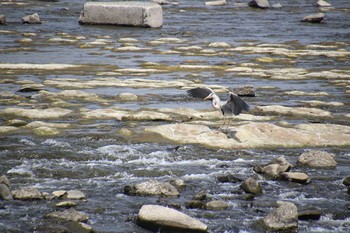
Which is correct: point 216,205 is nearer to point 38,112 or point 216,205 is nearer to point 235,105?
point 235,105

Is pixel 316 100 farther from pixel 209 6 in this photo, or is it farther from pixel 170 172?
pixel 209 6

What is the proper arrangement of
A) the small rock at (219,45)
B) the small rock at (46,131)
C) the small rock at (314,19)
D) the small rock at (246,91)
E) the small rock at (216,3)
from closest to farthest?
the small rock at (46,131)
the small rock at (246,91)
the small rock at (219,45)
the small rock at (314,19)
the small rock at (216,3)

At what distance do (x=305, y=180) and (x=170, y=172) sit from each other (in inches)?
51.5

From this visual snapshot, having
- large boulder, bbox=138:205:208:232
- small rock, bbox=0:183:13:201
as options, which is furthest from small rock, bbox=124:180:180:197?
small rock, bbox=0:183:13:201

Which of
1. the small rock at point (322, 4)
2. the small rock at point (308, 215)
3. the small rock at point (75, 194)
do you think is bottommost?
the small rock at point (322, 4)

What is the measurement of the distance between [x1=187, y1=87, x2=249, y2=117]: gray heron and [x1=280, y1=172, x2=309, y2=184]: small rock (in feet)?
4.76

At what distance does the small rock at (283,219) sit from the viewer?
596cm

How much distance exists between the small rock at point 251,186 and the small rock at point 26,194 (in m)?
1.82

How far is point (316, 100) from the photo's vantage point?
37.5 ft

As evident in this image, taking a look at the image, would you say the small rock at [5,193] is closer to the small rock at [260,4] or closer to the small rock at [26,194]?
the small rock at [26,194]

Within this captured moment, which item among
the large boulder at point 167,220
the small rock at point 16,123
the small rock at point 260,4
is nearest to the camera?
the large boulder at point 167,220

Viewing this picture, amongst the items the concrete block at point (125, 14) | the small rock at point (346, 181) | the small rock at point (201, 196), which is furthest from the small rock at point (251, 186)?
the concrete block at point (125, 14)

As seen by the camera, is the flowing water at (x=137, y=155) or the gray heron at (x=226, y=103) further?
the gray heron at (x=226, y=103)

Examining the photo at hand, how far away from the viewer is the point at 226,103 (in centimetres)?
874
